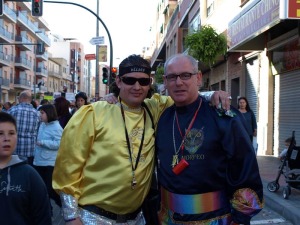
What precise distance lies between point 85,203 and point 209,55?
13.3m

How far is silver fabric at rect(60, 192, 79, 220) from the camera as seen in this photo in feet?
9.37

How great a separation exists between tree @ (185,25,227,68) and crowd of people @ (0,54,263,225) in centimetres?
1274

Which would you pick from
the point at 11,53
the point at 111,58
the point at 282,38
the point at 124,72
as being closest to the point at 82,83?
the point at 11,53

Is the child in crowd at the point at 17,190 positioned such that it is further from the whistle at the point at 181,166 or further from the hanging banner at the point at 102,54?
the hanging banner at the point at 102,54

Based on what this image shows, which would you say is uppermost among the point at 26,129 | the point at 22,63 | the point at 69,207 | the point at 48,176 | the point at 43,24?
the point at 43,24

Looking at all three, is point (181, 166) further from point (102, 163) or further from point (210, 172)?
point (102, 163)

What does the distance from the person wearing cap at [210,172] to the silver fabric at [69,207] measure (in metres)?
0.58

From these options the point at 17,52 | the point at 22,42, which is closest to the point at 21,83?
the point at 17,52

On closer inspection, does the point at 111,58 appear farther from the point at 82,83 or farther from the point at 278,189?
the point at 82,83

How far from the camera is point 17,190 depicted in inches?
114

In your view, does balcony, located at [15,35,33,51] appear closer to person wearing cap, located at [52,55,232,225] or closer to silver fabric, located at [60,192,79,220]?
person wearing cap, located at [52,55,232,225]

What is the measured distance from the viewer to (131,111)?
312 centimetres

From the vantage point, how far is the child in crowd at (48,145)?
22.0 ft

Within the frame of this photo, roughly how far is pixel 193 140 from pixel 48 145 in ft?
13.9
